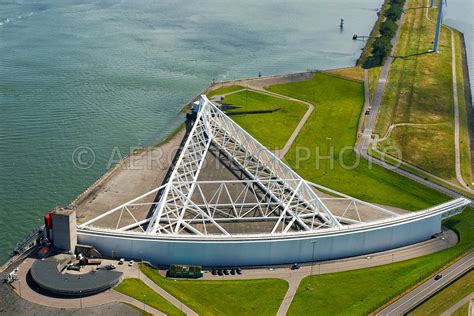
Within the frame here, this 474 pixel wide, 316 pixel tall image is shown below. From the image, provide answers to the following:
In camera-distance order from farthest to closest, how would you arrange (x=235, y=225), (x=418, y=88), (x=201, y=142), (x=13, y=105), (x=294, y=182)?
(x=418, y=88)
(x=13, y=105)
(x=201, y=142)
(x=294, y=182)
(x=235, y=225)

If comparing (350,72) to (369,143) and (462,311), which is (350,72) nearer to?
(369,143)

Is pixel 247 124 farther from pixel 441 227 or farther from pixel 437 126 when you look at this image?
pixel 441 227

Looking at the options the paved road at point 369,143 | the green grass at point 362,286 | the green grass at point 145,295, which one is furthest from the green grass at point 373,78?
the green grass at point 145,295

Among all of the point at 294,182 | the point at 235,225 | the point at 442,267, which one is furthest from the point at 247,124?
the point at 442,267

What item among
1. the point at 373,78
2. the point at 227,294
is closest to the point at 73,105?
the point at 227,294

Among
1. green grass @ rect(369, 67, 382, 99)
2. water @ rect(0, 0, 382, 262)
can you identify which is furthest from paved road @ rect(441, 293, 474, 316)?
green grass @ rect(369, 67, 382, 99)

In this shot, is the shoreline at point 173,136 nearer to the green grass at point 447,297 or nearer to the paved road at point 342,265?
the paved road at point 342,265
